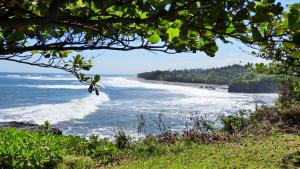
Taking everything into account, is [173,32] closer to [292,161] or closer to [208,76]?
[292,161]

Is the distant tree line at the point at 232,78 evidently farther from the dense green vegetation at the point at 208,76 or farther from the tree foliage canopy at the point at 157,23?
the tree foliage canopy at the point at 157,23

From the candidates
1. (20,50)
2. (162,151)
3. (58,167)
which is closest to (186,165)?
(162,151)

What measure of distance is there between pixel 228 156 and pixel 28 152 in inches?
191

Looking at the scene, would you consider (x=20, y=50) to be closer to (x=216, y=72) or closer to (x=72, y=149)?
(x=72, y=149)

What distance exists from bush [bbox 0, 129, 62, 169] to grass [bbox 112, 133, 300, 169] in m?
1.75

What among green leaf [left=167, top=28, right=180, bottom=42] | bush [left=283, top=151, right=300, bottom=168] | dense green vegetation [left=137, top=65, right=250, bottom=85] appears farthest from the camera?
dense green vegetation [left=137, top=65, right=250, bottom=85]

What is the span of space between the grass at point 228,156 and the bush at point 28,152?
1.75m

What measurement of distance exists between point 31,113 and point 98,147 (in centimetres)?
3385

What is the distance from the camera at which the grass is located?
34.4ft

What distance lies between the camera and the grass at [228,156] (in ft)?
34.4

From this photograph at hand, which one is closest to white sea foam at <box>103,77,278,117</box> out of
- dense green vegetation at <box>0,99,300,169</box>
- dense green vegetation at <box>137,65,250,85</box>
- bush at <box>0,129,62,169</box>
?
dense green vegetation at <box>0,99,300,169</box>

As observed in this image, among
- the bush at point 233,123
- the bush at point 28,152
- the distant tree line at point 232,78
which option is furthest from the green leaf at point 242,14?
the distant tree line at point 232,78

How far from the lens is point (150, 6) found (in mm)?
1879

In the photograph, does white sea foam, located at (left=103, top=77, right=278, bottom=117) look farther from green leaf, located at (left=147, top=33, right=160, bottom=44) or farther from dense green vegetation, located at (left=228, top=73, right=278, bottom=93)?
dense green vegetation, located at (left=228, top=73, right=278, bottom=93)
